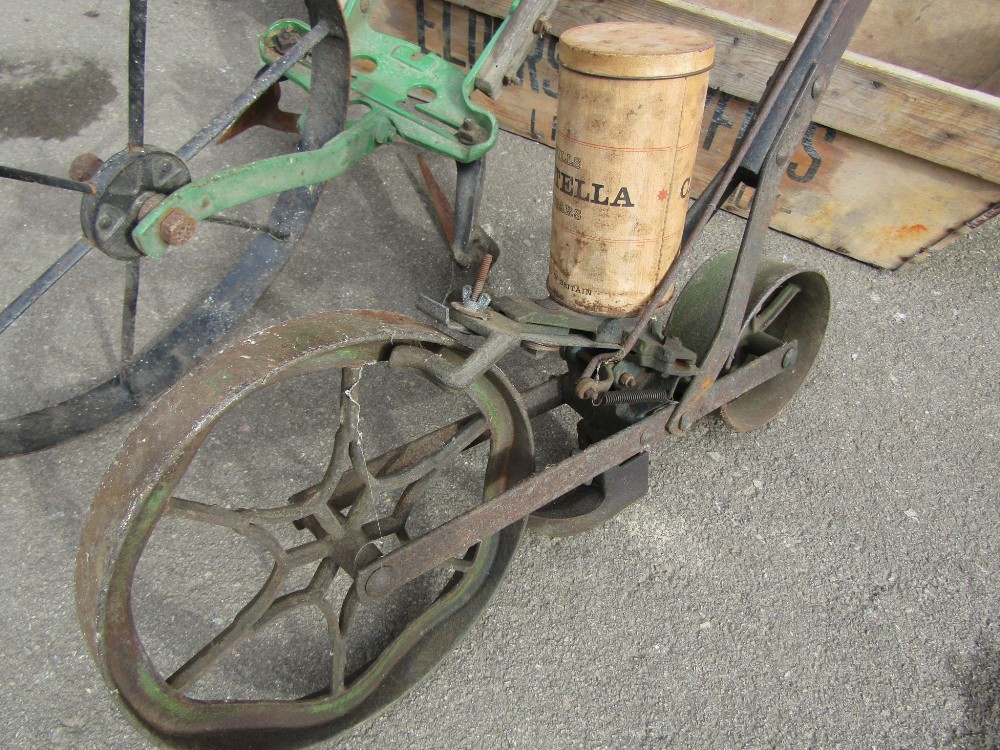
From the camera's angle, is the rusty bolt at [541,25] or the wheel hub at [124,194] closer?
the wheel hub at [124,194]

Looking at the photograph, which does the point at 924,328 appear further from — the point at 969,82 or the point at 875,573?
the point at 969,82

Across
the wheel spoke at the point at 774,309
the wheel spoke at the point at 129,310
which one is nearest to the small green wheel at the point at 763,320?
the wheel spoke at the point at 774,309

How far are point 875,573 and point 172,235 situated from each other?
2.08 meters

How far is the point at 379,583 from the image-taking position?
5.44ft

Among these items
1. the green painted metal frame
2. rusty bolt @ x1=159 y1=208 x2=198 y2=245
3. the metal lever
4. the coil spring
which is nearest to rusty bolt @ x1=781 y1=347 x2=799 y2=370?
the coil spring

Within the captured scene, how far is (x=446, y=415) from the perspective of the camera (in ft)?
8.34

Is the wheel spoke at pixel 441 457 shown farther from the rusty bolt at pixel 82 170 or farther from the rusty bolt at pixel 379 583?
the rusty bolt at pixel 82 170

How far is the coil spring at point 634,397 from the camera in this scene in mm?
1932

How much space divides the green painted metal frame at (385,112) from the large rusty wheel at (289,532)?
1.93 ft

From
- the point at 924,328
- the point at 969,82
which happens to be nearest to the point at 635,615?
the point at 924,328

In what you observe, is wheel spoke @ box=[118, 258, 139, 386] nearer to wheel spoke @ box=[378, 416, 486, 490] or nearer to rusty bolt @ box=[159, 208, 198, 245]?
rusty bolt @ box=[159, 208, 198, 245]

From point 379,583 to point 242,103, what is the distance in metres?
1.33

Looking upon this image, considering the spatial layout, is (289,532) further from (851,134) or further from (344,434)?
(851,134)

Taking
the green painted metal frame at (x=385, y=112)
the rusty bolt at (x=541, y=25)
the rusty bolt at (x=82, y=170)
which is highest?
the rusty bolt at (x=541, y=25)
